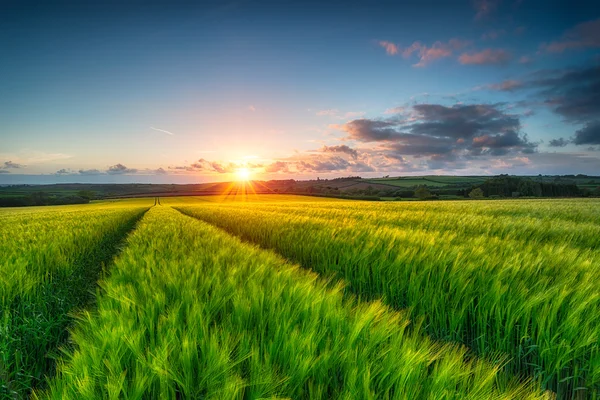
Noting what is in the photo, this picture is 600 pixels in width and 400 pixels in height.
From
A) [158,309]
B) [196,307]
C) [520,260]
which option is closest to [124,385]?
[196,307]

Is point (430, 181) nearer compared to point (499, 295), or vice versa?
point (499, 295)

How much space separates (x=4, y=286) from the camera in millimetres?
3258

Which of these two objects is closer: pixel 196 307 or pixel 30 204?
pixel 196 307

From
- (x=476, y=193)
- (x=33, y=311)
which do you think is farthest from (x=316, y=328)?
(x=476, y=193)

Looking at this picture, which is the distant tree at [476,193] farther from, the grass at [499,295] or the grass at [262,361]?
the grass at [262,361]

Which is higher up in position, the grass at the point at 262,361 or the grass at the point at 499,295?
the grass at the point at 262,361

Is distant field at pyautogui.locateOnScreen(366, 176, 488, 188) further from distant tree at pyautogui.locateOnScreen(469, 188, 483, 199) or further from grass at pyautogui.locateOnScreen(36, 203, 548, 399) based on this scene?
grass at pyautogui.locateOnScreen(36, 203, 548, 399)

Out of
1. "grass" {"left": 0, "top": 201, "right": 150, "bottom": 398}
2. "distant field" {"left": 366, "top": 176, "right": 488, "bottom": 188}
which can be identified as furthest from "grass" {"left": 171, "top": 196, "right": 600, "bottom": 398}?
"distant field" {"left": 366, "top": 176, "right": 488, "bottom": 188}

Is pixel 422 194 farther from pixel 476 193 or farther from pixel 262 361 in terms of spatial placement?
pixel 262 361

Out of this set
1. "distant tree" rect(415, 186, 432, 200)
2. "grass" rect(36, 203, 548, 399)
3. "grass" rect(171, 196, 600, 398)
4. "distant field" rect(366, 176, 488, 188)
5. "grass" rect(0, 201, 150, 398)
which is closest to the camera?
"grass" rect(36, 203, 548, 399)

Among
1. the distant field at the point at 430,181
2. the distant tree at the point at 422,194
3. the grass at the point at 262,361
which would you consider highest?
the distant field at the point at 430,181

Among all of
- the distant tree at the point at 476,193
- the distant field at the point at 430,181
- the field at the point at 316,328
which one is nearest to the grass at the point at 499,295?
the field at the point at 316,328

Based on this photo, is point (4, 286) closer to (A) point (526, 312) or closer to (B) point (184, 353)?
(B) point (184, 353)

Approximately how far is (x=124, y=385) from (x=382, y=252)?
12.4 feet
